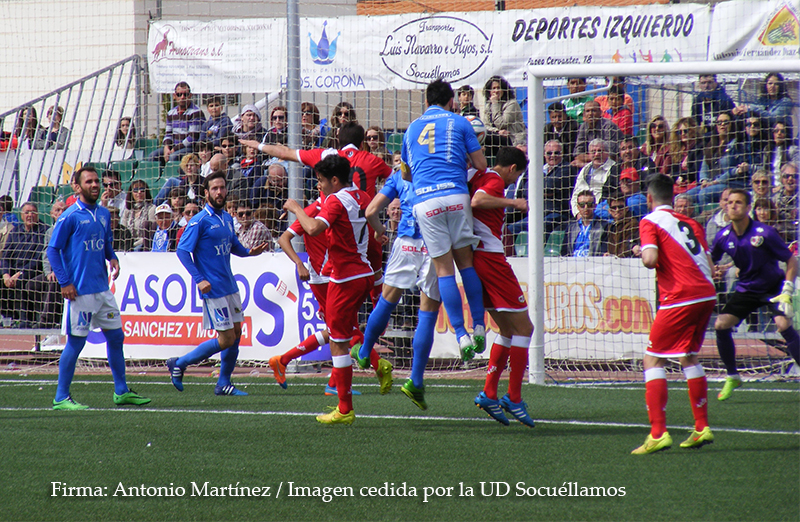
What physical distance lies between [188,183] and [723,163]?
740 centimetres

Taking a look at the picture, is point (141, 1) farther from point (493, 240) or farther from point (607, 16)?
point (493, 240)

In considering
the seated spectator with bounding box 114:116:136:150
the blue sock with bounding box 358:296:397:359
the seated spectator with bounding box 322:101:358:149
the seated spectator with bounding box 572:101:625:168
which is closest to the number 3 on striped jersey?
the blue sock with bounding box 358:296:397:359

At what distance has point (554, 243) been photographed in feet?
32.6

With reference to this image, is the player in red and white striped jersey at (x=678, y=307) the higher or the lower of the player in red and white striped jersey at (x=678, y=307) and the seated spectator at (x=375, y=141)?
the lower

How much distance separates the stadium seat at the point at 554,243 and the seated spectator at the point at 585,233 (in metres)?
0.05

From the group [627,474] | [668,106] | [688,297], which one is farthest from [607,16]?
[627,474]

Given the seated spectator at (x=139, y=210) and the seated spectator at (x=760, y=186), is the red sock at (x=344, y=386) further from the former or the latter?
the seated spectator at (x=139, y=210)

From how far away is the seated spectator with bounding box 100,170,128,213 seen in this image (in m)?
12.4

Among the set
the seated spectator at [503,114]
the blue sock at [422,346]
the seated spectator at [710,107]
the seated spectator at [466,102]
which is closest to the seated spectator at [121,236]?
the seated spectator at [466,102]

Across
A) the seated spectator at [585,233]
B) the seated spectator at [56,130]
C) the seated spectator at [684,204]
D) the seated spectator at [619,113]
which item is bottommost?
the seated spectator at [585,233]

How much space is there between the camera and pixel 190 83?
44.2ft

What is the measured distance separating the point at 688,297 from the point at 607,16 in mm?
7901

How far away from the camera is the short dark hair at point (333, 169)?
6398 millimetres

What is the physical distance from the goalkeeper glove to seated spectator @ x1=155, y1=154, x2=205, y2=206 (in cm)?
785
